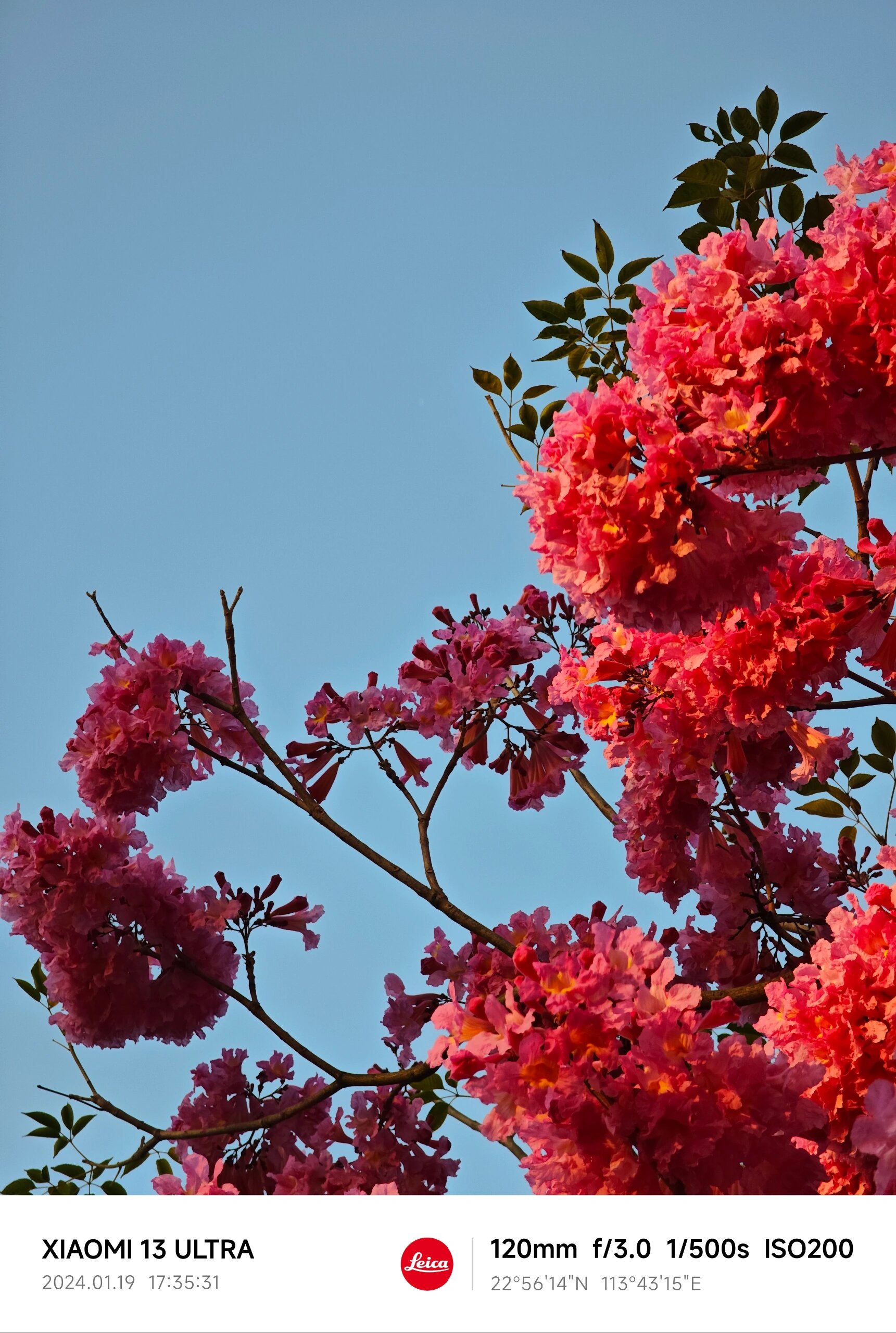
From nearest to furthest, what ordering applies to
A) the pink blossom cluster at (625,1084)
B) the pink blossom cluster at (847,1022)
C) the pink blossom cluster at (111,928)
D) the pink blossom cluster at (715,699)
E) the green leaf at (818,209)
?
the pink blossom cluster at (625,1084) < the pink blossom cluster at (847,1022) < the pink blossom cluster at (715,699) < the green leaf at (818,209) < the pink blossom cluster at (111,928)

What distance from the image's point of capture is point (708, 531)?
116cm

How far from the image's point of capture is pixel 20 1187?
75.7 inches

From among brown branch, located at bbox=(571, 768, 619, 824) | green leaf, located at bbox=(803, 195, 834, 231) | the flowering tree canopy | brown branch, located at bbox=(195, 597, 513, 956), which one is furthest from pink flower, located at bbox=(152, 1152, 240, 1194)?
green leaf, located at bbox=(803, 195, 834, 231)

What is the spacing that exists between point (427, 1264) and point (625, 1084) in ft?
0.84

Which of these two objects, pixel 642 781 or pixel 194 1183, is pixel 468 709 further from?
pixel 194 1183

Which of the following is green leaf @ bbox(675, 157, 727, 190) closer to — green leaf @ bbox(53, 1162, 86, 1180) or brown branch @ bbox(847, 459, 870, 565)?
brown branch @ bbox(847, 459, 870, 565)

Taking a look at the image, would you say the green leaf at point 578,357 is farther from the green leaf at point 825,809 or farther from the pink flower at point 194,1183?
the pink flower at point 194,1183

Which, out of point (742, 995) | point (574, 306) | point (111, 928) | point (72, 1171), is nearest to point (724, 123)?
point (574, 306)

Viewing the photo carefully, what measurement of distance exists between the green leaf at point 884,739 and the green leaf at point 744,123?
0.96m

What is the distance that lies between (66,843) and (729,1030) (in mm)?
1100

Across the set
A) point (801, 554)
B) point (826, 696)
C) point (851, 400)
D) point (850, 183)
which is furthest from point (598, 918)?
point (850, 183)

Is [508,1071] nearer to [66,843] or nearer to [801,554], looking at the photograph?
[801,554]

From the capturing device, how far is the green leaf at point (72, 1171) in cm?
195
